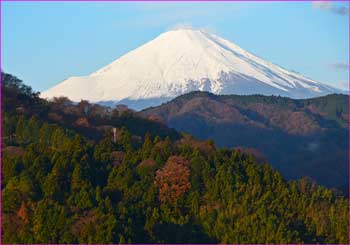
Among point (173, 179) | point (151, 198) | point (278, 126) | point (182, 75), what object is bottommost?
point (151, 198)

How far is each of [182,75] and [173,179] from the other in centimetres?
9316

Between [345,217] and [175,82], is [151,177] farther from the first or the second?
[175,82]

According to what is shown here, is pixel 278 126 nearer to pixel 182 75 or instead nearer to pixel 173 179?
pixel 182 75

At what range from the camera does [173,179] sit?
32094mm

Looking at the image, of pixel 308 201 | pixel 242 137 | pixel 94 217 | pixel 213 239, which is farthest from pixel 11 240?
pixel 242 137

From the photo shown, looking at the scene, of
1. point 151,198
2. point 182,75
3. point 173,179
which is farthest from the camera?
point 182,75

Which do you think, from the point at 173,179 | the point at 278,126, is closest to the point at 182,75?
the point at 278,126

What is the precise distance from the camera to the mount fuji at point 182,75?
12069 cm

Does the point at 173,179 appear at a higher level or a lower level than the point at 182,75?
lower

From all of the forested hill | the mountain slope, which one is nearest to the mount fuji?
the mountain slope

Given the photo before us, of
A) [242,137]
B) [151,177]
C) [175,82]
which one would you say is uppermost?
[175,82]

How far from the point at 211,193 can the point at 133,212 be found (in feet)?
10.1

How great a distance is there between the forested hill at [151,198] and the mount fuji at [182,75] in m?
82.6

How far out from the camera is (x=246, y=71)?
4902 inches
